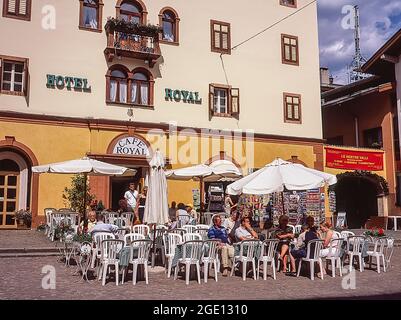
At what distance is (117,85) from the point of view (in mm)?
20688

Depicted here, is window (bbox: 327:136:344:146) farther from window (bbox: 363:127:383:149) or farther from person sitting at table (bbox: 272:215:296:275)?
person sitting at table (bbox: 272:215:296:275)

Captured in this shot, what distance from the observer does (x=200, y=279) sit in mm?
9906

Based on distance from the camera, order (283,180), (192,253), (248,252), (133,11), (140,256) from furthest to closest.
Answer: (133,11), (283,180), (248,252), (192,253), (140,256)

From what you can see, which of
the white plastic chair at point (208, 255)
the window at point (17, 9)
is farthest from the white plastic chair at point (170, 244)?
the window at point (17, 9)

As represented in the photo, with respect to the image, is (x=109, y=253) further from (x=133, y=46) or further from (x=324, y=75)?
(x=324, y=75)

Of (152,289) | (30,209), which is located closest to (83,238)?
(152,289)

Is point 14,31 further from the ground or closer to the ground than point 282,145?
further from the ground

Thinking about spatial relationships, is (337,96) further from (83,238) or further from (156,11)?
(83,238)

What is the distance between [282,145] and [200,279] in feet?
49.7

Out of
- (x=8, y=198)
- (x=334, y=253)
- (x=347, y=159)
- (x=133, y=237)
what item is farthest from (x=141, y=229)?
(x=347, y=159)

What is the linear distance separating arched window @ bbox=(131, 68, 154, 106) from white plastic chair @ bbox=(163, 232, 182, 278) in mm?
11228

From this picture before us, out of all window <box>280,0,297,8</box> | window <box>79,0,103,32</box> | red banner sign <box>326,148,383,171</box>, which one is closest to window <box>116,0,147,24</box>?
window <box>79,0,103,32</box>

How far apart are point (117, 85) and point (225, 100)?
213 inches

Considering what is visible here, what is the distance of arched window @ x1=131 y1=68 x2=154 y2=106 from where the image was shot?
2102cm
